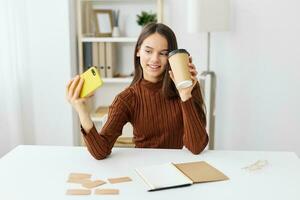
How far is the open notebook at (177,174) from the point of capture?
1.29 meters

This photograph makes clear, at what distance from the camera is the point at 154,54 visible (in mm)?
1697

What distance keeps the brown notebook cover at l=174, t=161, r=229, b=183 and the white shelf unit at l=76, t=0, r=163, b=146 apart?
5.50 ft

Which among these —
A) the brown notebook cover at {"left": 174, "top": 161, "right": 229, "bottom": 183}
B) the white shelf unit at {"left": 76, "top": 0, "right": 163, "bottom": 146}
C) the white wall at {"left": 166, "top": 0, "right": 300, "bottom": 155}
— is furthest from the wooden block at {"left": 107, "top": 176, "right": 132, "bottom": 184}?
the white wall at {"left": 166, "top": 0, "right": 300, "bottom": 155}

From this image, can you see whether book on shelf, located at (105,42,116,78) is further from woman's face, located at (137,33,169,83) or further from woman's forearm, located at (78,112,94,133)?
woman's forearm, located at (78,112,94,133)

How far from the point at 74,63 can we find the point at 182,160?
1.83m

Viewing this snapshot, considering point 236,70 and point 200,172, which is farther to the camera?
point 236,70

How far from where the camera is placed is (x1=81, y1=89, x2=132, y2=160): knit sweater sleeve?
1.53 metres

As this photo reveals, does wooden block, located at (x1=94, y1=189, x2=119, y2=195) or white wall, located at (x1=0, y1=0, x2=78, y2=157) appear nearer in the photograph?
wooden block, located at (x1=94, y1=189, x2=119, y2=195)

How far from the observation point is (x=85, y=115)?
149cm

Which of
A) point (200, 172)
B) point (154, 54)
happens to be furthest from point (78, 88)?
point (200, 172)

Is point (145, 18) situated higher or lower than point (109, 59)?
higher

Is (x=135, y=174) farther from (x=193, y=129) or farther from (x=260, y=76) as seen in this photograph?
(x=260, y=76)

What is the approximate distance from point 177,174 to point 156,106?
0.48 m

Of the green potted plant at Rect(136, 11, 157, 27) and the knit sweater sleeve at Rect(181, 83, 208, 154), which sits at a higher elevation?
the green potted plant at Rect(136, 11, 157, 27)
